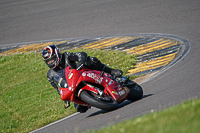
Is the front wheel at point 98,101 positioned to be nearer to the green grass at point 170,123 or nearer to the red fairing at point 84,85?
the red fairing at point 84,85

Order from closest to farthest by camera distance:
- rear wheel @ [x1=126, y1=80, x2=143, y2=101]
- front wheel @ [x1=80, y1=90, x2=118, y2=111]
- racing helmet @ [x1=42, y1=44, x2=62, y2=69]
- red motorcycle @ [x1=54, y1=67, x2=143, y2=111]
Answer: front wheel @ [x1=80, y1=90, x2=118, y2=111] < red motorcycle @ [x1=54, y1=67, x2=143, y2=111] < racing helmet @ [x1=42, y1=44, x2=62, y2=69] < rear wheel @ [x1=126, y1=80, x2=143, y2=101]

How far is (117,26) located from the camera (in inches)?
593

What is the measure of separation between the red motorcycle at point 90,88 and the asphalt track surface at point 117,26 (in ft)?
1.02

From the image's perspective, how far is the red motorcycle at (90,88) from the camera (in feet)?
21.5

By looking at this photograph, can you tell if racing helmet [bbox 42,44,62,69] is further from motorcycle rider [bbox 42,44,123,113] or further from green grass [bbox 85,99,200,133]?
green grass [bbox 85,99,200,133]

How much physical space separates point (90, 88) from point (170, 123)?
9.90 feet

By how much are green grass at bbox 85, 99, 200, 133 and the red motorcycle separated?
2.12 meters

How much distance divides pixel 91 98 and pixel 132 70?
475 cm

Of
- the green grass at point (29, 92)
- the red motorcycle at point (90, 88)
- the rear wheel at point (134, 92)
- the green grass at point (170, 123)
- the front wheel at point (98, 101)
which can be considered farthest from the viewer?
the green grass at point (29, 92)

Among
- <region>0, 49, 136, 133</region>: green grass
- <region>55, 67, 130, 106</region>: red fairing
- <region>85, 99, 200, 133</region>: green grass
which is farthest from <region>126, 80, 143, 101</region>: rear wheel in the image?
<region>85, 99, 200, 133</region>: green grass

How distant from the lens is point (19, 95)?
1180cm

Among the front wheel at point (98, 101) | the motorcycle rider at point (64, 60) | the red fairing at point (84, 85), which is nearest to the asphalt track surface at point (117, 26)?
the front wheel at point (98, 101)

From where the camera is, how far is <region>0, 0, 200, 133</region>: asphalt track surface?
700 centimetres

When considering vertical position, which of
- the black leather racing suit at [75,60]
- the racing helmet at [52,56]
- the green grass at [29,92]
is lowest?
the green grass at [29,92]
